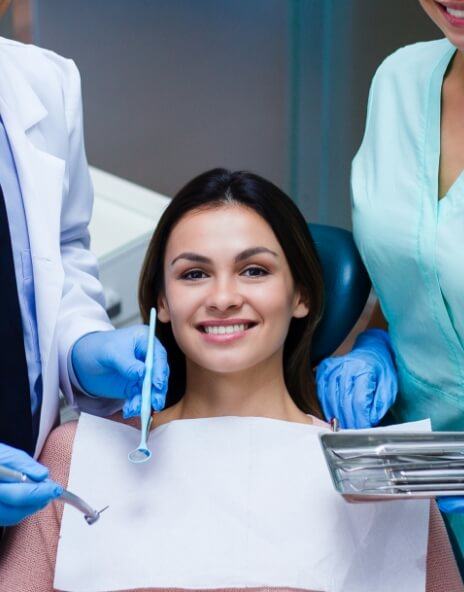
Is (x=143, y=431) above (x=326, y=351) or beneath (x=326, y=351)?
above

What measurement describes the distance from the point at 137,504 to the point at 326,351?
0.48 meters

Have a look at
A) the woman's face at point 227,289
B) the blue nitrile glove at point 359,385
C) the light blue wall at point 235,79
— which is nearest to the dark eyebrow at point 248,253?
the woman's face at point 227,289

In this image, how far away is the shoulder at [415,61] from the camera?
1.72m

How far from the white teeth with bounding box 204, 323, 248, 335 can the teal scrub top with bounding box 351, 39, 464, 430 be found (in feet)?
0.76

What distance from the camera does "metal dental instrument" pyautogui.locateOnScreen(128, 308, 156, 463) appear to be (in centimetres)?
153

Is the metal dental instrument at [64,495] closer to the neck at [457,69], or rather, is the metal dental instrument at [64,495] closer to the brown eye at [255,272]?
the brown eye at [255,272]

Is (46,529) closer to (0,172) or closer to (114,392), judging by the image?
(114,392)

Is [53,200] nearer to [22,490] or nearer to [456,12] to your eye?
[22,490]

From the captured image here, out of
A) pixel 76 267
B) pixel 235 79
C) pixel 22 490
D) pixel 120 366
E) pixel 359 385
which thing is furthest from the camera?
pixel 235 79

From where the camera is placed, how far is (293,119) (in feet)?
9.69

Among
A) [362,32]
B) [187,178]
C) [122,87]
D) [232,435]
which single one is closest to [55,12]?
[122,87]

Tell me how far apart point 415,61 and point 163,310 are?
588 millimetres

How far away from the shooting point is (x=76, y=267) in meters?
1.86

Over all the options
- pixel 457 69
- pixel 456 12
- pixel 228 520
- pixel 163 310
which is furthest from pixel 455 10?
pixel 228 520
